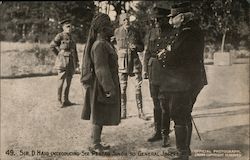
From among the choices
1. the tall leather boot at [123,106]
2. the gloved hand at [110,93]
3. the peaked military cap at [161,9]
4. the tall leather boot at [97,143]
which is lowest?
the tall leather boot at [97,143]

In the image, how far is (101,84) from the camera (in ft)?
12.0

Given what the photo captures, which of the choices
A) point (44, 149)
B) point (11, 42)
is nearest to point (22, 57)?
point (11, 42)

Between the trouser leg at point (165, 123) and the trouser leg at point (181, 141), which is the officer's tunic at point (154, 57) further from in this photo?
the trouser leg at point (181, 141)

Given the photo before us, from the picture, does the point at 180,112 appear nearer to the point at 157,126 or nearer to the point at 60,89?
the point at 157,126

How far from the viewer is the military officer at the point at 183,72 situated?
11.6ft

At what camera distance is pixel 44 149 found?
3.83m

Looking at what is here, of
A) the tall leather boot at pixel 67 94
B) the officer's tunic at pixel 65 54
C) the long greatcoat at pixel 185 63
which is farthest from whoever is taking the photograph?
the officer's tunic at pixel 65 54

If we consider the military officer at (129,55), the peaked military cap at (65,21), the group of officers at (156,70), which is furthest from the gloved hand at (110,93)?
the peaked military cap at (65,21)

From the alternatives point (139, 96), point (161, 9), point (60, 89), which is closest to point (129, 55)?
point (139, 96)

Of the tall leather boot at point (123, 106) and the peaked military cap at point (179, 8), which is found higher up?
the peaked military cap at point (179, 8)

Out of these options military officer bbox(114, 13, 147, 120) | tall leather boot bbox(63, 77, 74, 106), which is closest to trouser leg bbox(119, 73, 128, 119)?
military officer bbox(114, 13, 147, 120)

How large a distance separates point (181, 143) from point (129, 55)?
0.90 m

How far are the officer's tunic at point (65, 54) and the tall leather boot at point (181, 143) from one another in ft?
4.36

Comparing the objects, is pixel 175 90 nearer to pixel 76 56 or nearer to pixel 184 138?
pixel 184 138
